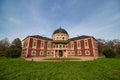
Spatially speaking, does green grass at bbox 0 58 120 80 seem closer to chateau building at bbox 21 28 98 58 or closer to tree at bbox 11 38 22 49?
chateau building at bbox 21 28 98 58

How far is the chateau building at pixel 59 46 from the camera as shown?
31328mm

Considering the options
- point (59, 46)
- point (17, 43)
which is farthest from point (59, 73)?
point (17, 43)

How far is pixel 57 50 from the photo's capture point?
36438mm

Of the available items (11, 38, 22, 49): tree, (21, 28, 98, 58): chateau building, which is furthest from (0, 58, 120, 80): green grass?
(11, 38, 22, 49): tree

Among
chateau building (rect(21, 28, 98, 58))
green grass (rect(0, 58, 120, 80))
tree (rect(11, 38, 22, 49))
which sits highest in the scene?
tree (rect(11, 38, 22, 49))

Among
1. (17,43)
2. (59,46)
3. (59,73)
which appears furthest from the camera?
(17,43)

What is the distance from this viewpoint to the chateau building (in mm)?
31328

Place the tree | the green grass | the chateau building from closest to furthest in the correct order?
the green grass → the chateau building → the tree

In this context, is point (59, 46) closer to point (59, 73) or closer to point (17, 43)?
point (59, 73)

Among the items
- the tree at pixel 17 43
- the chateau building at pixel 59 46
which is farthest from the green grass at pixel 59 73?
the tree at pixel 17 43

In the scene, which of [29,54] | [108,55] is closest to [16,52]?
[29,54]

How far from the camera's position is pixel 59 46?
36375 millimetres

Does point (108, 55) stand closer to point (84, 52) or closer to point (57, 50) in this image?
point (84, 52)

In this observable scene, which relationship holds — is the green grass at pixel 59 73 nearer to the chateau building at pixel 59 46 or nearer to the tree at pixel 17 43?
the chateau building at pixel 59 46
